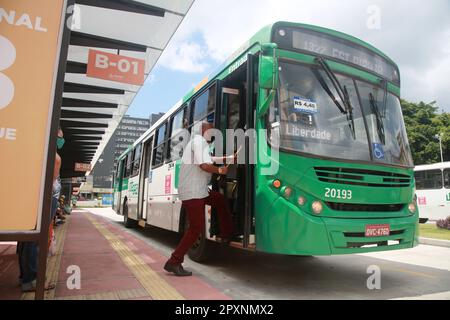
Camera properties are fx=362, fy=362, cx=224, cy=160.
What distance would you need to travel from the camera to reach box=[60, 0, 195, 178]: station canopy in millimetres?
6777

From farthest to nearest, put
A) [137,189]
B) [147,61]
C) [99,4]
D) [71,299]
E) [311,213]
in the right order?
[137,189], [147,61], [99,4], [311,213], [71,299]

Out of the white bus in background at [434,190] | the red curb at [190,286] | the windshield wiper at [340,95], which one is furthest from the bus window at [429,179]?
the red curb at [190,286]

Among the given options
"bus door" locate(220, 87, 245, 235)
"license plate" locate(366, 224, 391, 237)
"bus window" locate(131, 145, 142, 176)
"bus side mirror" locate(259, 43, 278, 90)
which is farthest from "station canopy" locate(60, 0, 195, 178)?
"license plate" locate(366, 224, 391, 237)

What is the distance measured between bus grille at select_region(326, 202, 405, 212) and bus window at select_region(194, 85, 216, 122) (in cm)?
234

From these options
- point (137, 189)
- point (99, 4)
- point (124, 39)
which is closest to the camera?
point (99, 4)

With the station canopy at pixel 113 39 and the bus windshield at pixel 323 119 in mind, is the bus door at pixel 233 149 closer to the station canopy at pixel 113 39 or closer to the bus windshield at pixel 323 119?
the bus windshield at pixel 323 119

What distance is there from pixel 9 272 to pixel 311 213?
407 cm

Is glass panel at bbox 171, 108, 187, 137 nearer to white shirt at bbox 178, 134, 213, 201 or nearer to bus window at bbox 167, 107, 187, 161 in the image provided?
bus window at bbox 167, 107, 187, 161

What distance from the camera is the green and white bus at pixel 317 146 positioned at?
4137 mm

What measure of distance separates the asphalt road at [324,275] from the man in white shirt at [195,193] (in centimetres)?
49

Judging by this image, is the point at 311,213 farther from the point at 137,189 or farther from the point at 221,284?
the point at 137,189

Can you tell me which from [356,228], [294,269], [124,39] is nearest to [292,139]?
[356,228]

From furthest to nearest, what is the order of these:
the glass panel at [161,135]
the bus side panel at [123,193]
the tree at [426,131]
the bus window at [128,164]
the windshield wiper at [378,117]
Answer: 1. the tree at [426,131]
2. the bus side panel at [123,193]
3. the bus window at [128,164]
4. the glass panel at [161,135]
5. the windshield wiper at [378,117]
